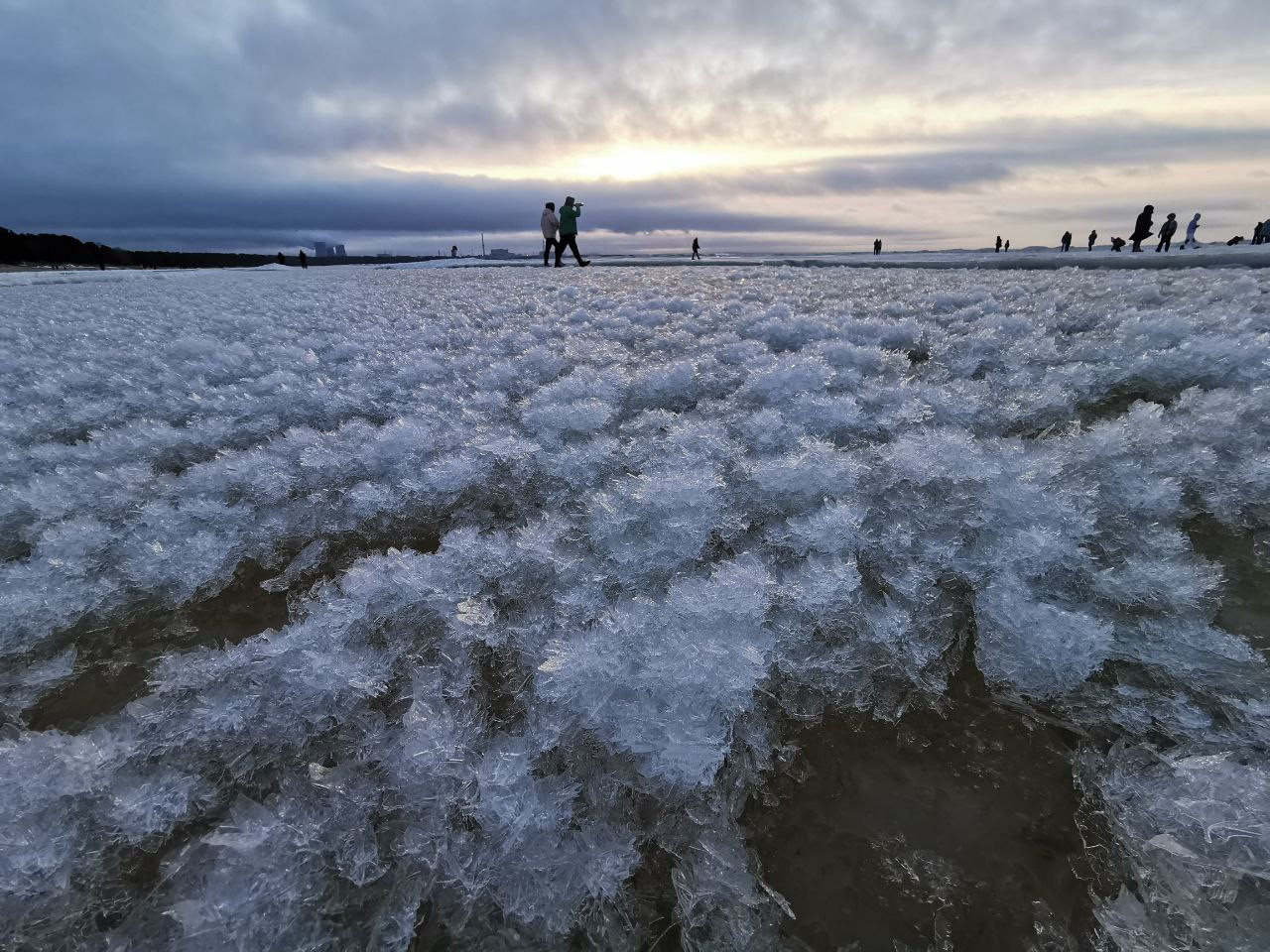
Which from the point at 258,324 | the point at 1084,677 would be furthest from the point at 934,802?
the point at 258,324

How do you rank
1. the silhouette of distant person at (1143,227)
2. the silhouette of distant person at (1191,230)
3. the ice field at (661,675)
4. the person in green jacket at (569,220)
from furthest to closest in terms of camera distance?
1. the silhouette of distant person at (1191,230)
2. the silhouette of distant person at (1143,227)
3. the person in green jacket at (569,220)
4. the ice field at (661,675)

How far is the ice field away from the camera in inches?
47.1

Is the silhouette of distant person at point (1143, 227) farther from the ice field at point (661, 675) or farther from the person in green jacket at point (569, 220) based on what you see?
the ice field at point (661, 675)

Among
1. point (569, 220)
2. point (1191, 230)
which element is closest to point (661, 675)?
point (569, 220)

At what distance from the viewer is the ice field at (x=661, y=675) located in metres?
1.20

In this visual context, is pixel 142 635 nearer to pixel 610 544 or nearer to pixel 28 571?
pixel 28 571

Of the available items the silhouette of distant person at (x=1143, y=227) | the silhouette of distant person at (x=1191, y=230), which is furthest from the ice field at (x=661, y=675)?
the silhouette of distant person at (x=1191, y=230)

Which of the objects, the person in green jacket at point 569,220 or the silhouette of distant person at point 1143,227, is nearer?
the person in green jacket at point 569,220

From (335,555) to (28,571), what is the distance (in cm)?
106

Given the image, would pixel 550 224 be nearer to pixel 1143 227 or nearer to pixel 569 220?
Answer: pixel 569 220

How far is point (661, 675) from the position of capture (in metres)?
1.57

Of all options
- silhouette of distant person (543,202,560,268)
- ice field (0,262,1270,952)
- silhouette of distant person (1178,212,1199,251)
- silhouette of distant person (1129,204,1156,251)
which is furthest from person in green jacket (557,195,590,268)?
silhouette of distant person (1178,212,1199,251)

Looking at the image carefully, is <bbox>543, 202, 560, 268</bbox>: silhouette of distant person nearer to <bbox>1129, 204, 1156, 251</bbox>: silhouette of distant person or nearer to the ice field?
the ice field

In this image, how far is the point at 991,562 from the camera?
193 cm
